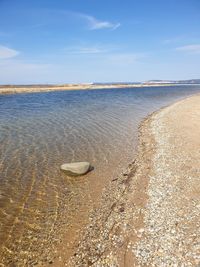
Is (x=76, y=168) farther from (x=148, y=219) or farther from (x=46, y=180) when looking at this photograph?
(x=148, y=219)

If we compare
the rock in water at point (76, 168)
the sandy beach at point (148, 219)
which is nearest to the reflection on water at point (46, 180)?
the rock in water at point (76, 168)

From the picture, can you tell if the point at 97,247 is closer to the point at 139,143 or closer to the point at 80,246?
the point at 80,246

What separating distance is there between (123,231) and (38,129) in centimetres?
1744

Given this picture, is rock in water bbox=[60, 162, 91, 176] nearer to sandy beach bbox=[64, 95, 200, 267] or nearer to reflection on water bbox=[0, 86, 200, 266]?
reflection on water bbox=[0, 86, 200, 266]

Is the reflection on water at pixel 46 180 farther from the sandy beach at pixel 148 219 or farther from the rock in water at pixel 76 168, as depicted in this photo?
the sandy beach at pixel 148 219

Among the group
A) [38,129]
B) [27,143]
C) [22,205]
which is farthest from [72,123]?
[22,205]

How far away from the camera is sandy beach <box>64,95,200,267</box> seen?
6.71 m

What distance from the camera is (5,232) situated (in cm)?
835

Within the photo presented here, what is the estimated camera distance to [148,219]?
8.40 metres

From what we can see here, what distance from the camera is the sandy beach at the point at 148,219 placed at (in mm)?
6711

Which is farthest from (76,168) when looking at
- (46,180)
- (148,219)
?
(148,219)

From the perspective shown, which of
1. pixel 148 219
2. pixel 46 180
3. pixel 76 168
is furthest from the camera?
pixel 76 168

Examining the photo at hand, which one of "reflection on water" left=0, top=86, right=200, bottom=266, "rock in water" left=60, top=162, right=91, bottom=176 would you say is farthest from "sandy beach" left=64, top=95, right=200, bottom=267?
"rock in water" left=60, top=162, right=91, bottom=176

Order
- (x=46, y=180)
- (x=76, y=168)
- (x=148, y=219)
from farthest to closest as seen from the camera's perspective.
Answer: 1. (x=76, y=168)
2. (x=46, y=180)
3. (x=148, y=219)
